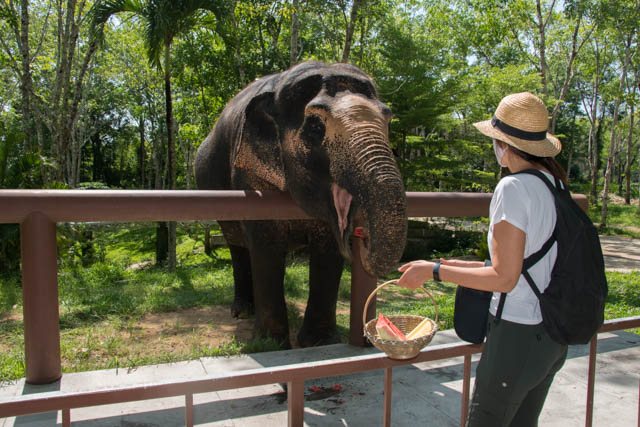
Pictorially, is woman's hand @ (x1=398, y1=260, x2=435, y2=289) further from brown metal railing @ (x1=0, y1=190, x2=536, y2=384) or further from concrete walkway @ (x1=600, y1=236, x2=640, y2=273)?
concrete walkway @ (x1=600, y1=236, x2=640, y2=273)

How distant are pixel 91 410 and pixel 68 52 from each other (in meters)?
9.57

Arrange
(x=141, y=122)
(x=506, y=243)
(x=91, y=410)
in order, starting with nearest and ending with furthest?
(x=506, y=243), (x=91, y=410), (x=141, y=122)

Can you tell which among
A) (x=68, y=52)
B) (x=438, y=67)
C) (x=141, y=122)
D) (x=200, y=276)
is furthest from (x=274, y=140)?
(x=141, y=122)

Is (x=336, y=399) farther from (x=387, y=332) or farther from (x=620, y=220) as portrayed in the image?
(x=620, y=220)

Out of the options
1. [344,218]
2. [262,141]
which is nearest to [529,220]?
[344,218]

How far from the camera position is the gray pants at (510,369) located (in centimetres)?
173

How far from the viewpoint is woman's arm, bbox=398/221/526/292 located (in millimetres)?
1608

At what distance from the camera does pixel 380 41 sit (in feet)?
50.3

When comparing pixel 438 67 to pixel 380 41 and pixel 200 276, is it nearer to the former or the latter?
pixel 380 41

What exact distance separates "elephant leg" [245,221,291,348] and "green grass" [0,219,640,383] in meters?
0.12

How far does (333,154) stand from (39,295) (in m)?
1.69

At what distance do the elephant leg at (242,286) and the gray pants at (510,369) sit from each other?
3.26 m

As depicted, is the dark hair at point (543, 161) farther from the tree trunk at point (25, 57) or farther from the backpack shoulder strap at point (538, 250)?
the tree trunk at point (25, 57)

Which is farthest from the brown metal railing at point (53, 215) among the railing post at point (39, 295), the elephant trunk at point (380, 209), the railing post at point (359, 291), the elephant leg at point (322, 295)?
the elephant leg at point (322, 295)
